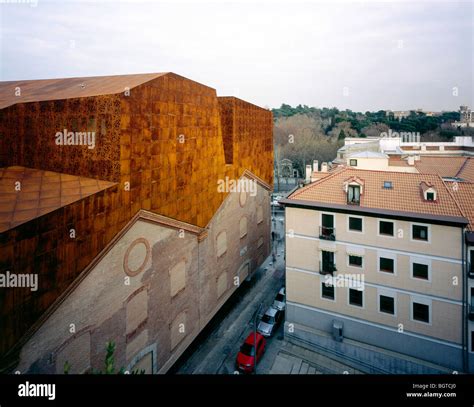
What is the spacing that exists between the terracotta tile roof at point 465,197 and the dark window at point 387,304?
5.33 meters

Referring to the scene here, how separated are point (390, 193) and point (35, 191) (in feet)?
55.8

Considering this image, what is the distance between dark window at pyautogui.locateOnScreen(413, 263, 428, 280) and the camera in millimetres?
17609

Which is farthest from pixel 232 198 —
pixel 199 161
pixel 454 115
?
pixel 454 115

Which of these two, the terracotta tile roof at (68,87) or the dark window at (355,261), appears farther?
the dark window at (355,261)

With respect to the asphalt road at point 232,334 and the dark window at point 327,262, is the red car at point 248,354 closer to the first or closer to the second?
the asphalt road at point 232,334


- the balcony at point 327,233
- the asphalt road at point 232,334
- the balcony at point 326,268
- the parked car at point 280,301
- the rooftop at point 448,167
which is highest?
the rooftop at point 448,167

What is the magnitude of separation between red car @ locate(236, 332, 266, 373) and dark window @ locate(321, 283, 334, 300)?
4617mm

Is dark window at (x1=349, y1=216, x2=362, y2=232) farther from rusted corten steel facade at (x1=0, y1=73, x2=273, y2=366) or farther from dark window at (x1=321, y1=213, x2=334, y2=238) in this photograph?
rusted corten steel facade at (x1=0, y1=73, x2=273, y2=366)

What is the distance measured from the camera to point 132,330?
1499cm

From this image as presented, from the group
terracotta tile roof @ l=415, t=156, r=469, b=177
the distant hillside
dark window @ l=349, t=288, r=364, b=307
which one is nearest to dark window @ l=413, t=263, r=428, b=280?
dark window @ l=349, t=288, r=364, b=307

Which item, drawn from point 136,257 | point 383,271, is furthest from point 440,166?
point 136,257

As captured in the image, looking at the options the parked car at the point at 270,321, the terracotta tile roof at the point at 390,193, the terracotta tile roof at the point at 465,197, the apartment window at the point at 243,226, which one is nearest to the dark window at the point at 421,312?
the terracotta tile roof at the point at 465,197

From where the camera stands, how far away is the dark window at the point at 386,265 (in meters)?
18.4

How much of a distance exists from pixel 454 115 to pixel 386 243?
84087 mm
